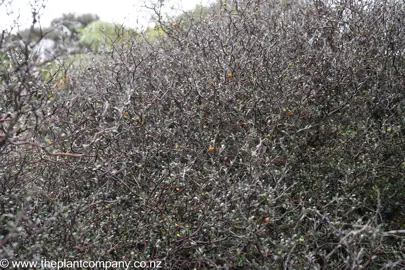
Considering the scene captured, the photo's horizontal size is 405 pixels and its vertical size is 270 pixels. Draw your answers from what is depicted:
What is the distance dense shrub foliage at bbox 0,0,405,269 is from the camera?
8.87 feet

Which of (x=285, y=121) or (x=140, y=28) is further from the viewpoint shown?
(x=140, y=28)

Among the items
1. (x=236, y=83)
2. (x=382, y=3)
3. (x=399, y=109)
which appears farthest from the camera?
(x=382, y=3)

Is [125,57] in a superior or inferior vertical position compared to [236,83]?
superior

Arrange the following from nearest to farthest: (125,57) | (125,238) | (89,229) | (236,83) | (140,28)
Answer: (89,229), (125,238), (236,83), (125,57), (140,28)

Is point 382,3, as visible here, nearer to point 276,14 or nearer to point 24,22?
point 276,14

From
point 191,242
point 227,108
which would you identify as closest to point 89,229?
point 191,242

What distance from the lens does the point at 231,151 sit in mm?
3531

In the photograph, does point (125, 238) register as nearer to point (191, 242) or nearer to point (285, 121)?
point (191, 242)

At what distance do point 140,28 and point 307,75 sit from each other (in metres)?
2.42

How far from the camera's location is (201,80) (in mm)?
3984

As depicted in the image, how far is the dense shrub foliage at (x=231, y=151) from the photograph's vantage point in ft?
8.87

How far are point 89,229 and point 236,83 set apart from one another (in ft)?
6.40

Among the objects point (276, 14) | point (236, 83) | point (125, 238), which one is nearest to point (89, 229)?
point (125, 238)

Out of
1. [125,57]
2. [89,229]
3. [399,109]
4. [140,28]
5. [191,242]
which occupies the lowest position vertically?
[191,242]
